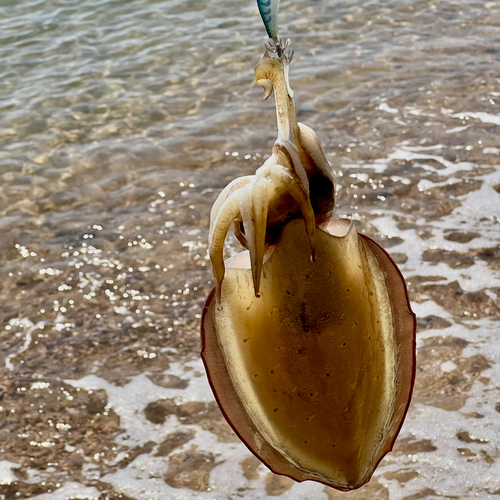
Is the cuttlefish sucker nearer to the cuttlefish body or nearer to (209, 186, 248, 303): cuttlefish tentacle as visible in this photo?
the cuttlefish body

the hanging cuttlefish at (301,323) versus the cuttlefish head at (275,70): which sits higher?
the cuttlefish head at (275,70)

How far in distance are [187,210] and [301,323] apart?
3010 millimetres

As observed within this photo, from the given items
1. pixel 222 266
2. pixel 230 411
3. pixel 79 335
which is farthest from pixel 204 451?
pixel 222 266

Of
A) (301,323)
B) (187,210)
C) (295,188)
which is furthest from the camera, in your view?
(187,210)

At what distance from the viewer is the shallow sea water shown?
2619mm

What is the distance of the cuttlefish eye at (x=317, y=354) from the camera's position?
131cm

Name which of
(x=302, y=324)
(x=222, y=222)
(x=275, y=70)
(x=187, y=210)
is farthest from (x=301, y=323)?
(x=187, y=210)

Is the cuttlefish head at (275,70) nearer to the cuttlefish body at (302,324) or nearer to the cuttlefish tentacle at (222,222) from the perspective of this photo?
the cuttlefish body at (302,324)

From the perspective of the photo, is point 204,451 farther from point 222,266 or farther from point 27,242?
point 27,242

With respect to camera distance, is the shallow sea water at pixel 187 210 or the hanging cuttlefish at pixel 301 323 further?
the shallow sea water at pixel 187 210

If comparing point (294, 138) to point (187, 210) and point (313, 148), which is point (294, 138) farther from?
point (187, 210)

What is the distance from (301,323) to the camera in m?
1.33

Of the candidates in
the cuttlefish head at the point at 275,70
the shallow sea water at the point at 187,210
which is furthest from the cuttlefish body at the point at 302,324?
the shallow sea water at the point at 187,210

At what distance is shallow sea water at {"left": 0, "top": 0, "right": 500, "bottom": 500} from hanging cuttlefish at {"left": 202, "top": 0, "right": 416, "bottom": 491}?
1.03 meters
